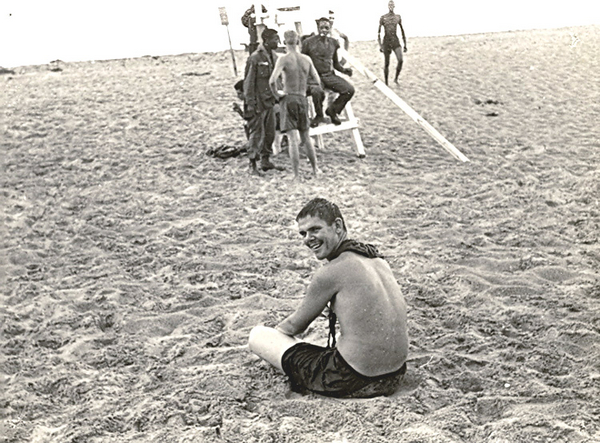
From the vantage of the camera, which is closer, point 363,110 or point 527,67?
point 363,110

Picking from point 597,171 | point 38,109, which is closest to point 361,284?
point 597,171

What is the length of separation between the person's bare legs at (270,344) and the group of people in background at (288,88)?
385cm

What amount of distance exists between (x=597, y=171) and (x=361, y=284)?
203 inches

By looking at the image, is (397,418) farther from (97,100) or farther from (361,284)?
(97,100)

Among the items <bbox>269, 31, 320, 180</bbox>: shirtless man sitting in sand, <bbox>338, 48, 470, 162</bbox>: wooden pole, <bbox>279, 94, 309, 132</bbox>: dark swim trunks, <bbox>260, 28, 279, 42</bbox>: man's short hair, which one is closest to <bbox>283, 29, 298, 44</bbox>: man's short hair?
<bbox>269, 31, 320, 180</bbox>: shirtless man sitting in sand

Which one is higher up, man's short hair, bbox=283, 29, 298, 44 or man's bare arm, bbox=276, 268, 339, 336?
man's short hair, bbox=283, 29, 298, 44

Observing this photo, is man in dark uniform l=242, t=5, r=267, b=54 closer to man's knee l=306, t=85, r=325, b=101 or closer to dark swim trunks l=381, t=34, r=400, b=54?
man's knee l=306, t=85, r=325, b=101

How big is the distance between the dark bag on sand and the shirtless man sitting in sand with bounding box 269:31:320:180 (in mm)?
1249

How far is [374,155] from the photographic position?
831cm

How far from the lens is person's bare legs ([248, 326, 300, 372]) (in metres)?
3.47

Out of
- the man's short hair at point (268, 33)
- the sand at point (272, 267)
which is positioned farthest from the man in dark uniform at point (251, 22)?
the sand at point (272, 267)

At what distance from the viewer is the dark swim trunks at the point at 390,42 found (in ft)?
37.4

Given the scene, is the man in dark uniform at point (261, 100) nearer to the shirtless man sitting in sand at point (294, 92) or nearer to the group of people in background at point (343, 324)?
the shirtless man sitting in sand at point (294, 92)

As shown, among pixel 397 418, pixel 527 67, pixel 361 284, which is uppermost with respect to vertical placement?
pixel 361 284
